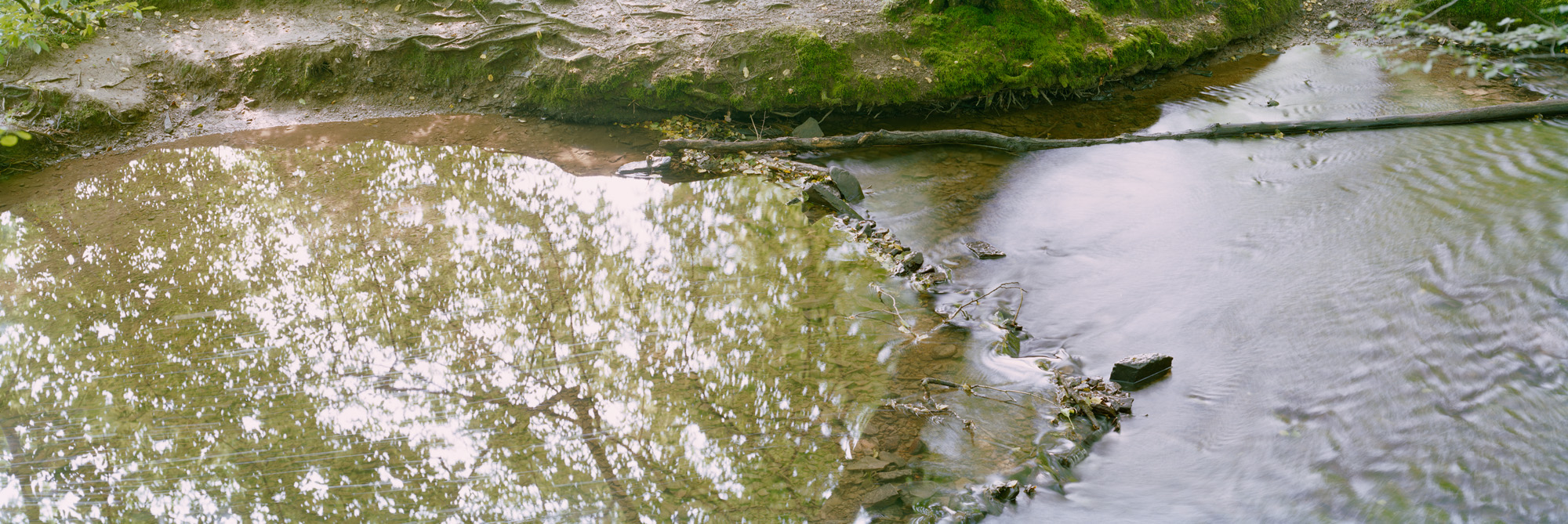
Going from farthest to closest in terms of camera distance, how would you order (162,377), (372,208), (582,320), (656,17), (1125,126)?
(656,17) < (1125,126) < (372,208) < (582,320) < (162,377)

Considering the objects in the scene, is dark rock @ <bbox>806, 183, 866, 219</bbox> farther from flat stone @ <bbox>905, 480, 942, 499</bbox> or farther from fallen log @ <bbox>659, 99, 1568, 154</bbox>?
flat stone @ <bbox>905, 480, 942, 499</bbox>

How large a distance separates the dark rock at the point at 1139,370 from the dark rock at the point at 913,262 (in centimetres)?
171

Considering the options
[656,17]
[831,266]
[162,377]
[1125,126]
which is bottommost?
[162,377]

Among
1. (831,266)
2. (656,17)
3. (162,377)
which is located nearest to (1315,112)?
(831,266)

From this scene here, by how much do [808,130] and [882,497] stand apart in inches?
189

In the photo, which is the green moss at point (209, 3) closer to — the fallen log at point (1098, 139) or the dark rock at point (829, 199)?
the fallen log at point (1098, 139)

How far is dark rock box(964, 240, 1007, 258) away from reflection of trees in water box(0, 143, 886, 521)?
0.88 meters

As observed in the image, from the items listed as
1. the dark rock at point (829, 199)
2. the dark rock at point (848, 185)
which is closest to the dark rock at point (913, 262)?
the dark rock at point (829, 199)

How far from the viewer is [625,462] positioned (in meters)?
4.25

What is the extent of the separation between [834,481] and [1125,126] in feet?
19.8

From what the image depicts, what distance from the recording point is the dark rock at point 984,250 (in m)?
5.98

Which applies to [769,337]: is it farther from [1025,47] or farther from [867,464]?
[1025,47]

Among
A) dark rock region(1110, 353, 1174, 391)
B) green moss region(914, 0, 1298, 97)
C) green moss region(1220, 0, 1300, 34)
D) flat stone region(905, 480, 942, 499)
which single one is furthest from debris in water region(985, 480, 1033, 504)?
green moss region(1220, 0, 1300, 34)

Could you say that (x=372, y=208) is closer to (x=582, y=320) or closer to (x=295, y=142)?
(x=295, y=142)
